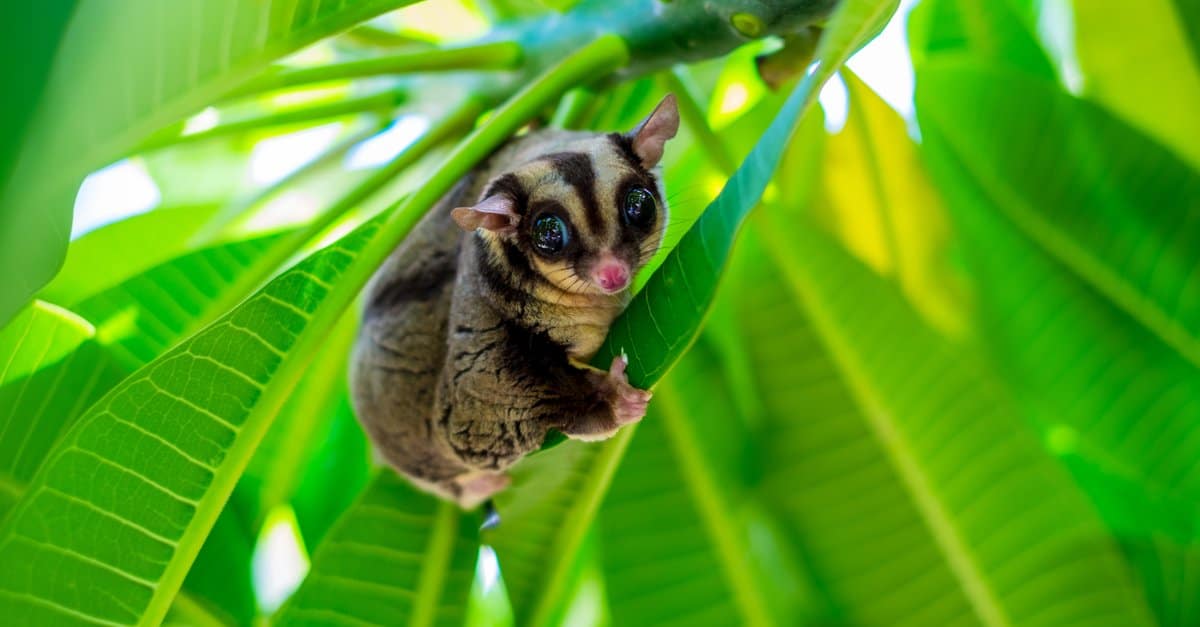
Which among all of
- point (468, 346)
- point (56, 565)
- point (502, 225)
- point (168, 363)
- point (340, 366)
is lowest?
point (56, 565)

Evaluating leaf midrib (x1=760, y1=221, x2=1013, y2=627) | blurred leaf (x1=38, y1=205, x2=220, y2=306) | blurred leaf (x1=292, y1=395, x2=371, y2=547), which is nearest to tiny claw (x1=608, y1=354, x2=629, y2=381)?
leaf midrib (x1=760, y1=221, x2=1013, y2=627)

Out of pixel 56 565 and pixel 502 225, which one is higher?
pixel 502 225

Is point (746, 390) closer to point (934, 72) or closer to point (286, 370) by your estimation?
point (934, 72)

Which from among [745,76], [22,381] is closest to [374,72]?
[22,381]

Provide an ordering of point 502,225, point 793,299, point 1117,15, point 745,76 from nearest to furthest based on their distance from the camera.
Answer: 1. point 502,225
2. point 793,299
3. point 1117,15
4. point 745,76

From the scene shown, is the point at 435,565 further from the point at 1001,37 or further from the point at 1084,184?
the point at 1001,37
